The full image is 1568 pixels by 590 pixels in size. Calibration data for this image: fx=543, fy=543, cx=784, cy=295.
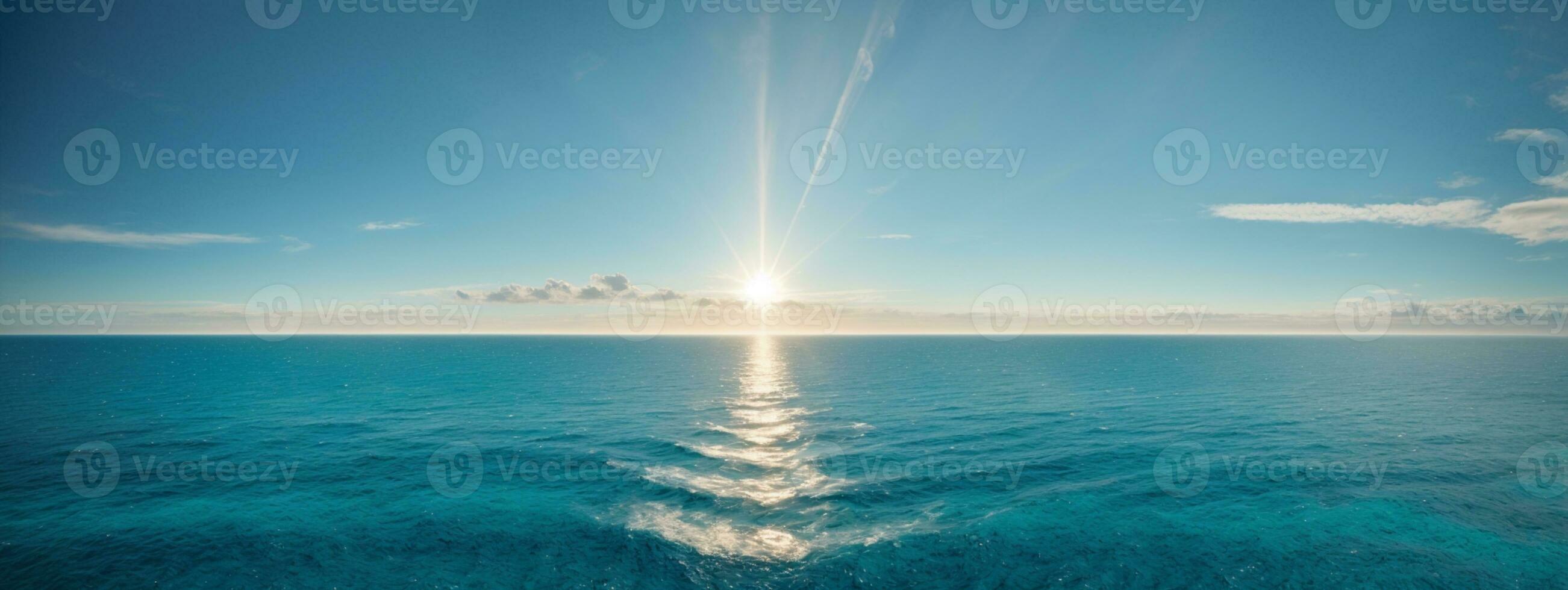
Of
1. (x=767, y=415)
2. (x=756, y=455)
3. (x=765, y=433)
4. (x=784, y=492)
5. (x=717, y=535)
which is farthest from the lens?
(x=767, y=415)

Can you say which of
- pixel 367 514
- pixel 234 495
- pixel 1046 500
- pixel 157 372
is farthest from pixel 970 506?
pixel 157 372

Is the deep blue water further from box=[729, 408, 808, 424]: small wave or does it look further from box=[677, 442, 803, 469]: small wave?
box=[729, 408, 808, 424]: small wave

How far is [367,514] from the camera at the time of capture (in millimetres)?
34375

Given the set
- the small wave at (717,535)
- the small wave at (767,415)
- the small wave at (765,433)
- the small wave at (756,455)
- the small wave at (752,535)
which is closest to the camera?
the small wave at (717,535)

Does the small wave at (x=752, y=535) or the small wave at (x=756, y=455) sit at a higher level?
the small wave at (x=756, y=455)

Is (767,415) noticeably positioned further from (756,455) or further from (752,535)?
(752,535)

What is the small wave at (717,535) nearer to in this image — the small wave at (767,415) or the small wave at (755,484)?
the small wave at (755,484)

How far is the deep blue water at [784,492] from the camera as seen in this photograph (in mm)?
28266

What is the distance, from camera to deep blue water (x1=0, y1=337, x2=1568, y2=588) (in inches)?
1113

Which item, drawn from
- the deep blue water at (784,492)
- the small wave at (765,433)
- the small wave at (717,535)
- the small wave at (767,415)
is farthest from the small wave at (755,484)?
the small wave at (767,415)

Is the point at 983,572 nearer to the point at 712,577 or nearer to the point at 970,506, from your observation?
the point at 970,506

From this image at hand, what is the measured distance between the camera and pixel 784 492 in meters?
38.8

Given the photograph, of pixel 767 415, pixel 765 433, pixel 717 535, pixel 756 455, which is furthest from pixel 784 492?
pixel 767 415

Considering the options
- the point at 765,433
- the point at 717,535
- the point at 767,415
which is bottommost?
the point at 717,535
